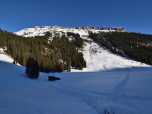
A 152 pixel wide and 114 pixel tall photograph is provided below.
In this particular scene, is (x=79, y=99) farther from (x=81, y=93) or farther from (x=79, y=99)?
(x=81, y=93)

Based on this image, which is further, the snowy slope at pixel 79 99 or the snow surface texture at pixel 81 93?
the snow surface texture at pixel 81 93

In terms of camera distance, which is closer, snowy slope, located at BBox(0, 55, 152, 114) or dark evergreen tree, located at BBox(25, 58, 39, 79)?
snowy slope, located at BBox(0, 55, 152, 114)

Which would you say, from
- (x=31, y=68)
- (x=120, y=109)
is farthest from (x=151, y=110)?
(x=31, y=68)

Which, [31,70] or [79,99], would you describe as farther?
[31,70]

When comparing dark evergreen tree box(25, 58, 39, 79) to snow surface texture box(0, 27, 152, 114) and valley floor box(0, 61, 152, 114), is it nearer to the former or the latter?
snow surface texture box(0, 27, 152, 114)

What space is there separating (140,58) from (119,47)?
2588cm

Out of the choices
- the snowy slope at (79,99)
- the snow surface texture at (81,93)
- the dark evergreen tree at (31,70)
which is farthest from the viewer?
the dark evergreen tree at (31,70)

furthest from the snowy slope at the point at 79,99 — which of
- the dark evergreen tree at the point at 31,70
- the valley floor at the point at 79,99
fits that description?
the dark evergreen tree at the point at 31,70

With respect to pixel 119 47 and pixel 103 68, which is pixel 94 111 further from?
pixel 119 47

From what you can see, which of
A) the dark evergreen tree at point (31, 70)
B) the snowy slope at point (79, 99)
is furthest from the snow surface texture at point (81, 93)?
the dark evergreen tree at point (31, 70)

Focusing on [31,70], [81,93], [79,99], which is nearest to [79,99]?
[79,99]

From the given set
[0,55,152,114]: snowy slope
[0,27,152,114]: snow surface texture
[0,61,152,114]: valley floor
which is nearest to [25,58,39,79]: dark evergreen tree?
[0,27,152,114]: snow surface texture

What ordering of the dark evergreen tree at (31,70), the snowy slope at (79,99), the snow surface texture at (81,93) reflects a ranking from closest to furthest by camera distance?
the snowy slope at (79,99)
the snow surface texture at (81,93)
the dark evergreen tree at (31,70)

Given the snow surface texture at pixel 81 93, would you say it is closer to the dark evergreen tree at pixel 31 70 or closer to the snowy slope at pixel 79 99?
the snowy slope at pixel 79 99
